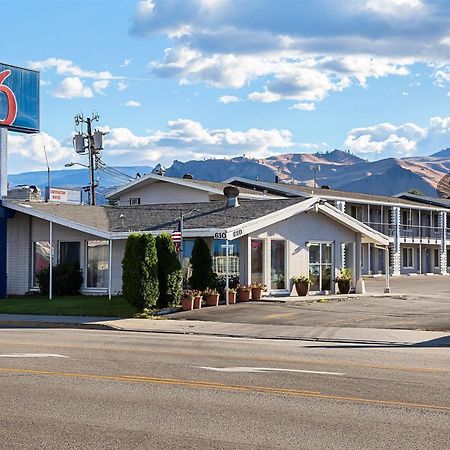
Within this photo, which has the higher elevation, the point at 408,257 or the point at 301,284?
the point at 408,257

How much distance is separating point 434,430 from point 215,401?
3009 mm

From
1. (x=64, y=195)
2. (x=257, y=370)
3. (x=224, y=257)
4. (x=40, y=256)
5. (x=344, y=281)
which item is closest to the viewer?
(x=257, y=370)

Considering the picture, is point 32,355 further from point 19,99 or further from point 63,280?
point 19,99

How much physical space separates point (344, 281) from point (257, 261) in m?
5.12

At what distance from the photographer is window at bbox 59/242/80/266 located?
1411 inches

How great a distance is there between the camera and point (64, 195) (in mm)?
46969

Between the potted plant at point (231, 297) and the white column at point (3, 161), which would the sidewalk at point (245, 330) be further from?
the white column at point (3, 161)

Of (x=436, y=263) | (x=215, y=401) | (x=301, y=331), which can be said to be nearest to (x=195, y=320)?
(x=301, y=331)

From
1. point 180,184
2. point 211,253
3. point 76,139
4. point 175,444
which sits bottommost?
point 175,444

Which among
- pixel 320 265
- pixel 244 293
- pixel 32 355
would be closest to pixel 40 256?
pixel 244 293

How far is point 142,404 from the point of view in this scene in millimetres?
10711

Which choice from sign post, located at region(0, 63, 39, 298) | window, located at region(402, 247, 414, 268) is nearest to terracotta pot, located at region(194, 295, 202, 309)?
sign post, located at region(0, 63, 39, 298)

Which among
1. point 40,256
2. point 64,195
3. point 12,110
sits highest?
point 12,110

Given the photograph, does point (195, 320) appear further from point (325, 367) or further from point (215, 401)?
point (215, 401)
